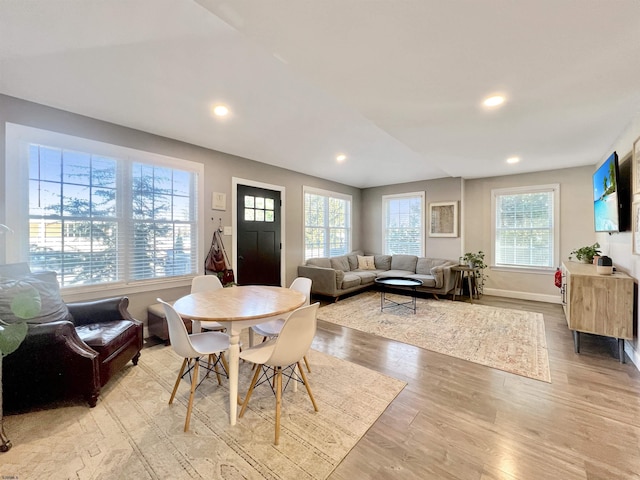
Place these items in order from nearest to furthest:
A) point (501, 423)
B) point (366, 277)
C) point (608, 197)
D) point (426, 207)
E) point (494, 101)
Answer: point (501, 423), point (494, 101), point (608, 197), point (366, 277), point (426, 207)

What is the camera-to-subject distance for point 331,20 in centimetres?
146

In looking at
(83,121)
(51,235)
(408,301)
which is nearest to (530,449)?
(408,301)

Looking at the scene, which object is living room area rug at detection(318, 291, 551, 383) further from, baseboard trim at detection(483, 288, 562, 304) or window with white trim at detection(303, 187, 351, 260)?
window with white trim at detection(303, 187, 351, 260)

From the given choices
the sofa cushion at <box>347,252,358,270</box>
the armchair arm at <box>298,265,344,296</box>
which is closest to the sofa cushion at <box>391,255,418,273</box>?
the sofa cushion at <box>347,252,358,270</box>

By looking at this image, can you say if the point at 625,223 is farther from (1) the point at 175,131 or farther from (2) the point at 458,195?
(1) the point at 175,131

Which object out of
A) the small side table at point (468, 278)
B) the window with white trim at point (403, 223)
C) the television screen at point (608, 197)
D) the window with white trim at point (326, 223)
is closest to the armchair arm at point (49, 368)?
the window with white trim at point (326, 223)

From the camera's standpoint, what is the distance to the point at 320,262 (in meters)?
5.48

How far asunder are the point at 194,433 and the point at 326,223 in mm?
4701

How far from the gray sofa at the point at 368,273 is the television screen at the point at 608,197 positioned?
2.15 meters

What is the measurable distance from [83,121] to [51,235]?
123 centimetres

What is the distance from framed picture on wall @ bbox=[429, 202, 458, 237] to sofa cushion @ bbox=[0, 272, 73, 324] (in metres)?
5.98

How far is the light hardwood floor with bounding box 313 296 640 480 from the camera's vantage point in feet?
4.72

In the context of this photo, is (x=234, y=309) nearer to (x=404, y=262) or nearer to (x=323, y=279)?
(x=323, y=279)

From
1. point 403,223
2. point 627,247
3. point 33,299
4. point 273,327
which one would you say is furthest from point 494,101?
point 403,223
